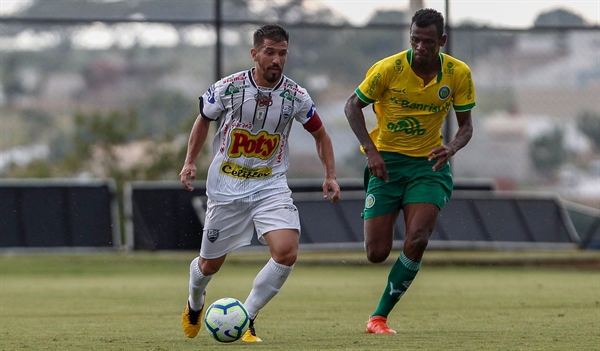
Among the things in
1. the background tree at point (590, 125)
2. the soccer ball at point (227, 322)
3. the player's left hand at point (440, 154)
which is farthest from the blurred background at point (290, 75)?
the soccer ball at point (227, 322)

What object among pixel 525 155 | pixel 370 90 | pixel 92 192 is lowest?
pixel 525 155

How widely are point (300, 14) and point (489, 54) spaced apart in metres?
8.96

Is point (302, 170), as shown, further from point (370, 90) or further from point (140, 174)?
point (370, 90)

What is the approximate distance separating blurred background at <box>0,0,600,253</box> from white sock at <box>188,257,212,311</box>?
9081mm

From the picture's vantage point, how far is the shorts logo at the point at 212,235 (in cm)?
788

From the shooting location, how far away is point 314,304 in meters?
10.8

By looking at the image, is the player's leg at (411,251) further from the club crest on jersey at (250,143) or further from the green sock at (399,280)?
the club crest on jersey at (250,143)

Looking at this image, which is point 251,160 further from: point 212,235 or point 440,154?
point 440,154

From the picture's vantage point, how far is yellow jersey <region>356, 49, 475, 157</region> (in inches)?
333

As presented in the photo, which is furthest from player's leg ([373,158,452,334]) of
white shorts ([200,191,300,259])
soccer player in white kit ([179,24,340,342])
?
white shorts ([200,191,300,259])

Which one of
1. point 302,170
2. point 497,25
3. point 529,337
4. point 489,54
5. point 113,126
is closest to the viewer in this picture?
point 529,337

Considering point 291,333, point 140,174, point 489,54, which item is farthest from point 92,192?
point 489,54

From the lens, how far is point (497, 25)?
17891 mm

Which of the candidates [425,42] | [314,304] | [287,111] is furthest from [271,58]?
[314,304]
